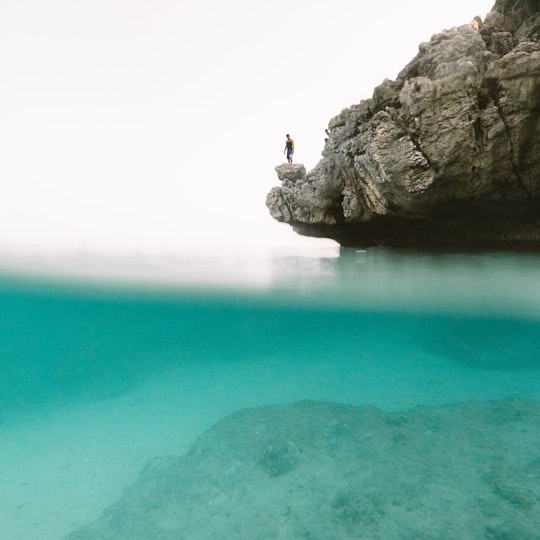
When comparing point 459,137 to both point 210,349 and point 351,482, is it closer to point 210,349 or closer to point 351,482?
point 210,349

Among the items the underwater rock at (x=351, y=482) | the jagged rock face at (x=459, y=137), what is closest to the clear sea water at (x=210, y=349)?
the underwater rock at (x=351, y=482)

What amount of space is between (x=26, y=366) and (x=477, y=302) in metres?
17.1

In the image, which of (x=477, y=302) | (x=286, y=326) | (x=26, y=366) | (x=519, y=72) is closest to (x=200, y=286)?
(x=286, y=326)

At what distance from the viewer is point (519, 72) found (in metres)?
10.6

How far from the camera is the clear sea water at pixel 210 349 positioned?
5.98 meters

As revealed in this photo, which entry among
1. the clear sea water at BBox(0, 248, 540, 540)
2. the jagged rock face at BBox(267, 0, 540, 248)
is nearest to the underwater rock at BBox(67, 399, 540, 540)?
the clear sea water at BBox(0, 248, 540, 540)

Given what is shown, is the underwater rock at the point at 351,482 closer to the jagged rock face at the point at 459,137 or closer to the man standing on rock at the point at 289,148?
the jagged rock face at the point at 459,137

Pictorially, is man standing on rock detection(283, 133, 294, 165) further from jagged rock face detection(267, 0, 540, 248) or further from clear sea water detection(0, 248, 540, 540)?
clear sea water detection(0, 248, 540, 540)

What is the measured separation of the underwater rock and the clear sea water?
0.62 meters

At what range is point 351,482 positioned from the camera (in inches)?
178

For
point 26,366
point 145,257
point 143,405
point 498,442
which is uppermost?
point 145,257

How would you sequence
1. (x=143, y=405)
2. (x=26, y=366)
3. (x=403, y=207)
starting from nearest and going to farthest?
(x=143, y=405)
(x=26, y=366)
(x=403, y=207)

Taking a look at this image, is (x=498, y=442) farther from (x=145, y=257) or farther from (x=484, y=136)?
(x=145, y=257)

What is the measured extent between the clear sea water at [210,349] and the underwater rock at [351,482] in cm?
62
